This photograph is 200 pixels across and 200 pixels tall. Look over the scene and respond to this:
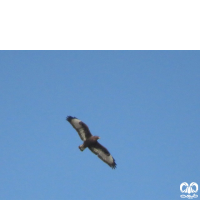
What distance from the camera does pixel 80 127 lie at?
14.3 meters

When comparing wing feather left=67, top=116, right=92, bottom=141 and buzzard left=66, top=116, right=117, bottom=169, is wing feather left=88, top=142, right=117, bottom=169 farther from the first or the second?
wing feather left=67, top=116, right=92, bottom=141

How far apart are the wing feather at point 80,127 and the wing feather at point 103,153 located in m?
0.47

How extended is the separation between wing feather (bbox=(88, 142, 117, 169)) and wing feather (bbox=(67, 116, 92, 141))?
1.54 feet

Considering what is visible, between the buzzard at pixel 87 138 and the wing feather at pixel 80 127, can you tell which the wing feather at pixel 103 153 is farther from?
the wing feather at pixel 80 127

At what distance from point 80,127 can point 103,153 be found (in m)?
1.41

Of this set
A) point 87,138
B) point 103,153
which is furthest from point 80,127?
point 103,153

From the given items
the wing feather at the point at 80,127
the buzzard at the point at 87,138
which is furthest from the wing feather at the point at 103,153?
the wing feather at the point at 80,127

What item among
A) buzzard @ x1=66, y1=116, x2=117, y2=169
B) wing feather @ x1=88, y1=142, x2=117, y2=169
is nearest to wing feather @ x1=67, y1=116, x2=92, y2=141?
buzzard @ x1=66, y1=116, x2=117, y2=169

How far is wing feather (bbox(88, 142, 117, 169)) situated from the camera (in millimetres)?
14375

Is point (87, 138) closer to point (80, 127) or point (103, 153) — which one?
point (80, 127)

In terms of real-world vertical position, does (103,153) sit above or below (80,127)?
below

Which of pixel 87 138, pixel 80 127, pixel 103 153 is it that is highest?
pixel 80 127
